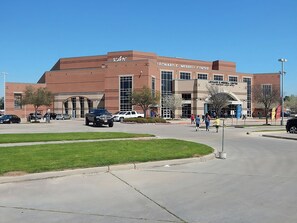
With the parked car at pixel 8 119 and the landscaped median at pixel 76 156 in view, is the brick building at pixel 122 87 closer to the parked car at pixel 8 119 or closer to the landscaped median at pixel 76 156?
the parked car at pixel 8 119

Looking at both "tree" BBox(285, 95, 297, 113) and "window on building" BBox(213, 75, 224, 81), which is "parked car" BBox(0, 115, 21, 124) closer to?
"window on building" BBox(213, 75, 224, 81)

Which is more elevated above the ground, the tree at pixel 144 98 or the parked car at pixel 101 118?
the tree at pixel 144 98

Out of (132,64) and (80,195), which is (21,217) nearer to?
(80,195)

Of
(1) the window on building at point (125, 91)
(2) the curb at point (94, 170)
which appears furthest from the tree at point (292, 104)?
(2) the curb at point (94, 170)

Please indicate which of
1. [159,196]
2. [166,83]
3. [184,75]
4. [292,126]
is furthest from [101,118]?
[184,75]

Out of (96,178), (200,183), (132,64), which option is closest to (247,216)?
(200,183)

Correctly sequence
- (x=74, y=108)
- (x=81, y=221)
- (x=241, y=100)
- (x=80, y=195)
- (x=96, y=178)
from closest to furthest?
(x=81, y=221), (x=80, y=195), (x=96, y=178), (x=74, y=108), (x=241, y=100)

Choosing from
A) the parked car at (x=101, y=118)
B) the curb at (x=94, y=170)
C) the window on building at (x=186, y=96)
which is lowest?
the curb at (x=94, y=170)

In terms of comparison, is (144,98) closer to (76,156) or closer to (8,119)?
(8,119)

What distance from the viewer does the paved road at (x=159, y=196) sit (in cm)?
578

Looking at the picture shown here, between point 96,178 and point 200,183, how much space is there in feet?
8.61

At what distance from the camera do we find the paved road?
578 cm

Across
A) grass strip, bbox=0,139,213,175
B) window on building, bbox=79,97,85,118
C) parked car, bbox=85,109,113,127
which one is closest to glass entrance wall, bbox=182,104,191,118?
window on building, bbox=79,97,85,118

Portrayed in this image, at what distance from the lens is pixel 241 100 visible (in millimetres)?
88750
